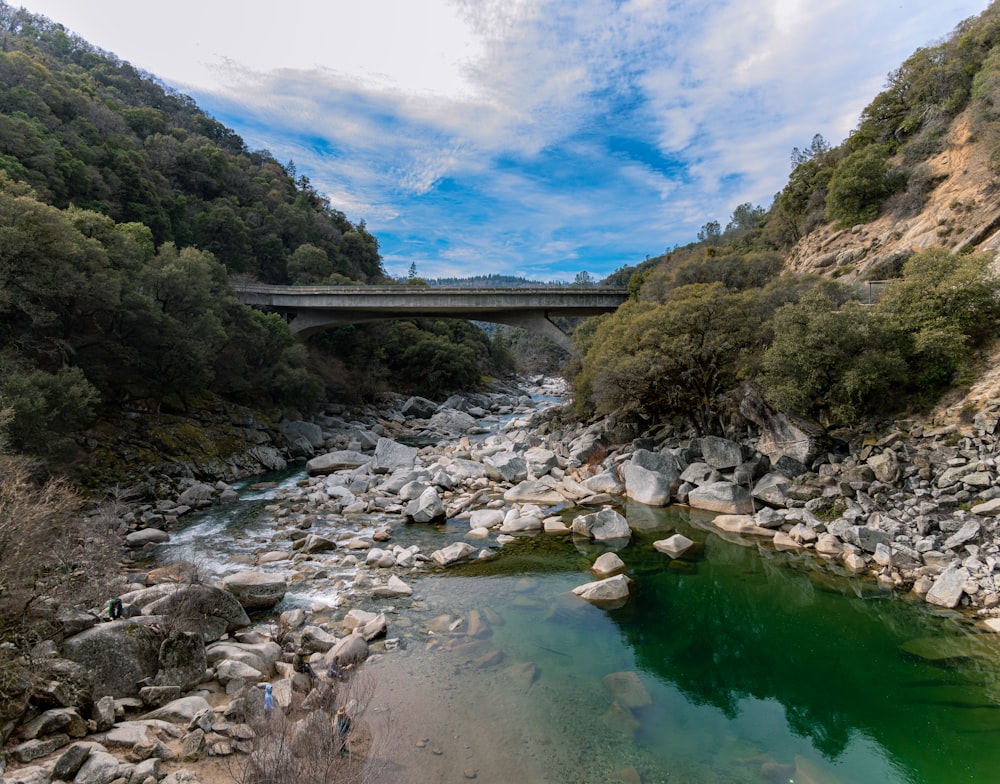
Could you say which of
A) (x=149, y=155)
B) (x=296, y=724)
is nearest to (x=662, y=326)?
(x=296, y=724)

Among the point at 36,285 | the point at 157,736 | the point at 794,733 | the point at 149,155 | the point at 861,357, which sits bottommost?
the point at 794,733

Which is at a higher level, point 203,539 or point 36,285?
point 36,285

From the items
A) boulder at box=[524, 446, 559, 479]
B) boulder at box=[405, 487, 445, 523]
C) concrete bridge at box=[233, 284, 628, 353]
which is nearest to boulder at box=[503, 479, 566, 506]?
boulder at box=[524, 446, 559, 479]

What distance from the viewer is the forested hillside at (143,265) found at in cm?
1680

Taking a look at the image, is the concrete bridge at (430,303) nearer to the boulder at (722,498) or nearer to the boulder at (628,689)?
the boulder at (722,498)

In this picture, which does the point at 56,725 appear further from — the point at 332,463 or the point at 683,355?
→ the point at 683,355

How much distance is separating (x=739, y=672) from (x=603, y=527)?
6.36 metres

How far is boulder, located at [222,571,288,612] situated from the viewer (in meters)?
10.3

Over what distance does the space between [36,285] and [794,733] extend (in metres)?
23.8

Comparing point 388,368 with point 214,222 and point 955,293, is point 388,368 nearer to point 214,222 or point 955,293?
point 214,222

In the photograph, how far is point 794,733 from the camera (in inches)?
291

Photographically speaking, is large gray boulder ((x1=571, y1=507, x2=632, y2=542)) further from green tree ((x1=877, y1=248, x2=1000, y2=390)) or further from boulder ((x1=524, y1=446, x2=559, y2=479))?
green tree ((x1=877, y1=248, x2=1000, y2=390))

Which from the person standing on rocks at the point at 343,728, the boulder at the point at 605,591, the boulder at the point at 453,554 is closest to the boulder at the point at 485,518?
the boulder at the point at 453,554

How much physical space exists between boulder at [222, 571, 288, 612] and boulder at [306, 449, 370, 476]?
43.4 feet
